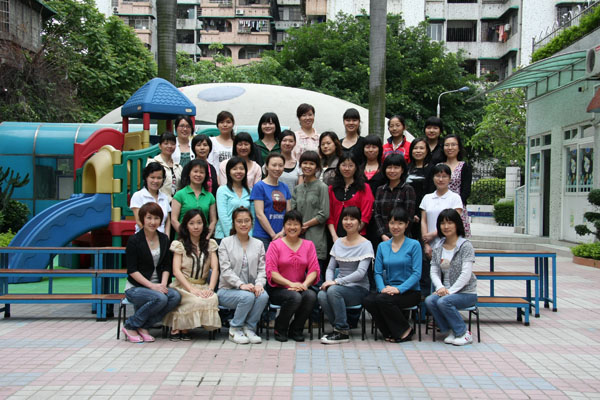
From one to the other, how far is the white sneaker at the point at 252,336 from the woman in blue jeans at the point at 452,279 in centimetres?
180

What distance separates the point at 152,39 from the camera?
60125mm

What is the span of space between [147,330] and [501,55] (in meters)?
47.7

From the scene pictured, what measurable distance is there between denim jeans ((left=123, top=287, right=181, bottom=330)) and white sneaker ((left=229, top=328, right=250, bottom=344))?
2.08 feet

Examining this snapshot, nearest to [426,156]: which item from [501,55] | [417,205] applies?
[417,205]

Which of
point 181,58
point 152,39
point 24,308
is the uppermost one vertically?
point 152,39

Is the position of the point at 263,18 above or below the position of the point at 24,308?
above

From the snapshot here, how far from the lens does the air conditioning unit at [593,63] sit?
13539 millimetres

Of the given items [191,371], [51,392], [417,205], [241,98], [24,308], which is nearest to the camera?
[51,392]

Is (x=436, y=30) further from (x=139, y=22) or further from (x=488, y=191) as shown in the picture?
(x=139, y=22)

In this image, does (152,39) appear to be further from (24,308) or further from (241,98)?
(24,308)

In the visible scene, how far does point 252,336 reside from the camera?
6.16m

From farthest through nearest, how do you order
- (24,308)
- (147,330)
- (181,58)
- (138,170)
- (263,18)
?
(263,18) < (181,58) < (138,170) < (24,308) < (147,330)

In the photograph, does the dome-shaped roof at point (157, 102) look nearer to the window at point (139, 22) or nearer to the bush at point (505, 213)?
the bush at point (505, 213)

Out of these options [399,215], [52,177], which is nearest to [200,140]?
[399,215]
